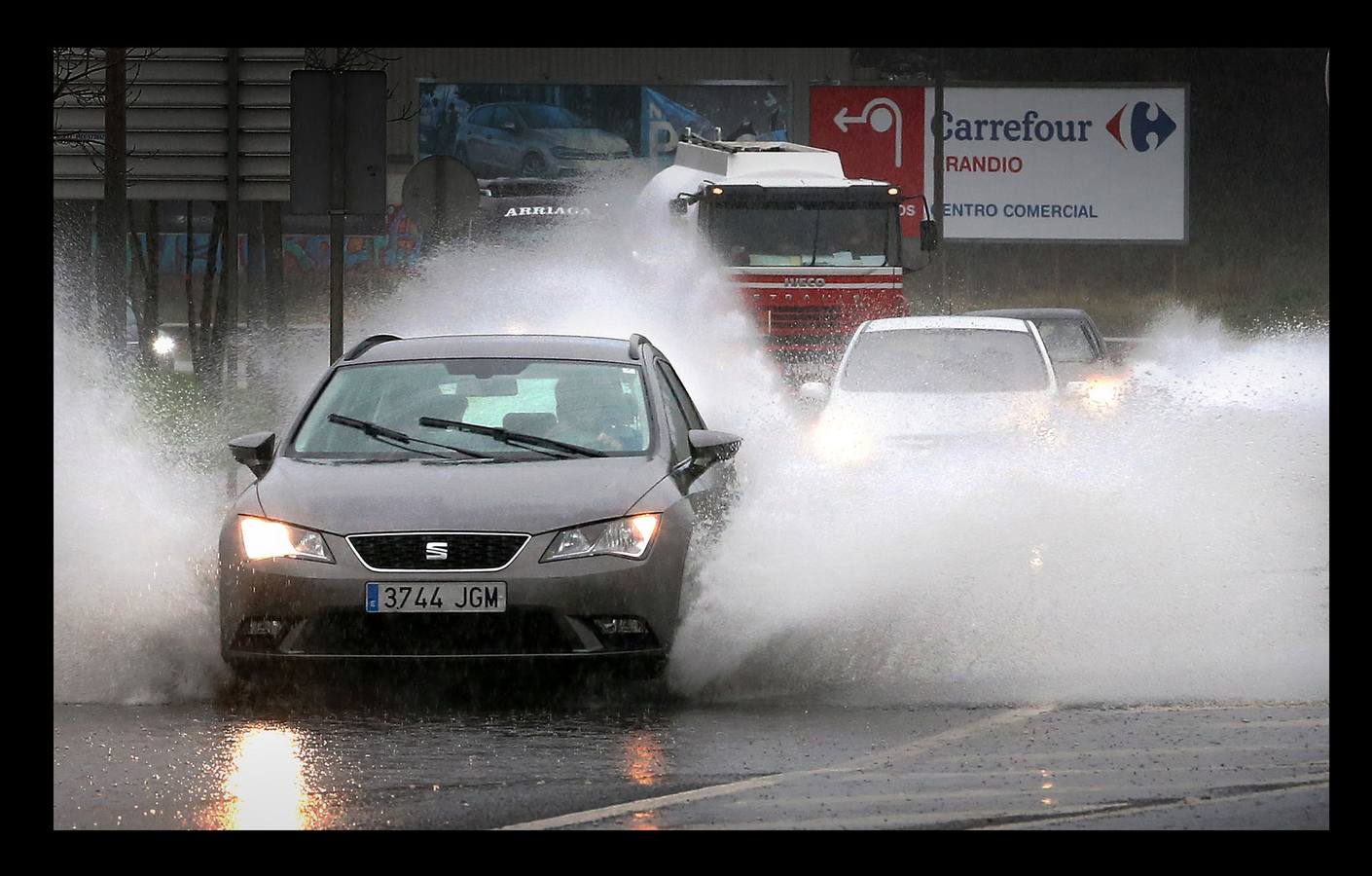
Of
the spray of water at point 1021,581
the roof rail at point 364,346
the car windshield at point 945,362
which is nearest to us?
the spray of water at point 1021,581

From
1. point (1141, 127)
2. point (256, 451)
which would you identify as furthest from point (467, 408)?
point (1141, 127)

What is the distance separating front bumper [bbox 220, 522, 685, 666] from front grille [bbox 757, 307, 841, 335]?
1558 centimetres

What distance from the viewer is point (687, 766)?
750 cm

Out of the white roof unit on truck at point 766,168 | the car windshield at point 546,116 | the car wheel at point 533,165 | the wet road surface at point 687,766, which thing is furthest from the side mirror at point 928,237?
the car windshield at point 546,116

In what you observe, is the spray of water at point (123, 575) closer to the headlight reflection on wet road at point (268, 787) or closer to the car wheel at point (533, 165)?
the headlight reflection on wet road at point (268, 787)

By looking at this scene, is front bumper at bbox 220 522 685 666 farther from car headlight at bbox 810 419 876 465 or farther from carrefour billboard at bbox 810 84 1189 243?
carrefour billboard at bbox 810 84 1189 243

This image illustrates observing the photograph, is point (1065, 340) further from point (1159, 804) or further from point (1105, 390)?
point (1159, 804)

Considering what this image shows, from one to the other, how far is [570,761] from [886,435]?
6874mm

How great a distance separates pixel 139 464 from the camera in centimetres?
1308

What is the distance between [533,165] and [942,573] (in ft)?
142

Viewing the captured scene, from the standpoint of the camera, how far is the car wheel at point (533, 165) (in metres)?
53.1

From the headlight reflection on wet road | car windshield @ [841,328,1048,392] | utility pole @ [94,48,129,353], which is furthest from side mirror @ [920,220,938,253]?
the headlight reflection on wet road

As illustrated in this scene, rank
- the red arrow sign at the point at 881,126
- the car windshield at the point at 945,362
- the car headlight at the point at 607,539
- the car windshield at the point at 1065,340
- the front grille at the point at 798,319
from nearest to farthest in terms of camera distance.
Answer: the car headlight at the point at 607,539, the car windshield at the point at 945,362, the car windshield at the point at 1065,340, the front grille at the point at 798,319, the red arrow sign at the point at 881,126

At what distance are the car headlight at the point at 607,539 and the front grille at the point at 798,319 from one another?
605 inches
